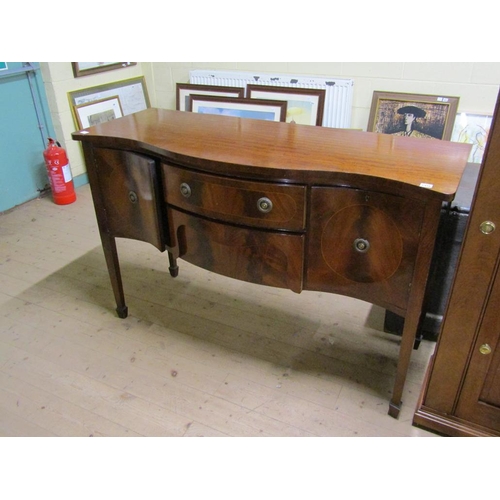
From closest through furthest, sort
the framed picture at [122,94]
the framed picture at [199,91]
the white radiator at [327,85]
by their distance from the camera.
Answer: the white radiator at [327,85] → the framed picture at [122,94] → the framed picture at [199,91]

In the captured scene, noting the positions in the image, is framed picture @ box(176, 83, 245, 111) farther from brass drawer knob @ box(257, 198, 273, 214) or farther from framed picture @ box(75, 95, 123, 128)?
brass drawer knob @ box(257, 198, 273, 214)

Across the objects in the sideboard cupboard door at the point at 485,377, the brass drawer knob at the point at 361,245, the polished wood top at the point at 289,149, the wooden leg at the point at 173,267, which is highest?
the polished wood top at the point at 289,149

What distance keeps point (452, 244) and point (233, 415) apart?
0.98 metres

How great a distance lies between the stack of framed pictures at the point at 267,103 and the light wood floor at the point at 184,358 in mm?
1355

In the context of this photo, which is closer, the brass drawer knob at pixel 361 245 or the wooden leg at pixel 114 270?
the brass drawer knob at pixel 361 245

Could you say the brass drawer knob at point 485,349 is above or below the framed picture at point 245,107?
below

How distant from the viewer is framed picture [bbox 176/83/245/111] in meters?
3.20

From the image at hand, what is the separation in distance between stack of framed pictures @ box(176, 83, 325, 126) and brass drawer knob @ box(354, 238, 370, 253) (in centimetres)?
195

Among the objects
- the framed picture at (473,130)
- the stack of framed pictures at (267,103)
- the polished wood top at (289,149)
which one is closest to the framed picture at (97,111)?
the stack of framed pictures at (267,103)

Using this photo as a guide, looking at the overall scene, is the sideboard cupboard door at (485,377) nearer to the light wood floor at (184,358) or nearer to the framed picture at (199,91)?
the light wood floor at (184,358)

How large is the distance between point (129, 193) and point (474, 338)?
1215 millimetres

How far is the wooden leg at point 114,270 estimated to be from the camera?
5.77 feet

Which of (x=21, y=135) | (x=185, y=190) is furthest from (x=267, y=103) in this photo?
(x=185, y=190)

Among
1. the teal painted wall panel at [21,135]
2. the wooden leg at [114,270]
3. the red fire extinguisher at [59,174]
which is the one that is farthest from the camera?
the red fire extinguisher at [59,174]
